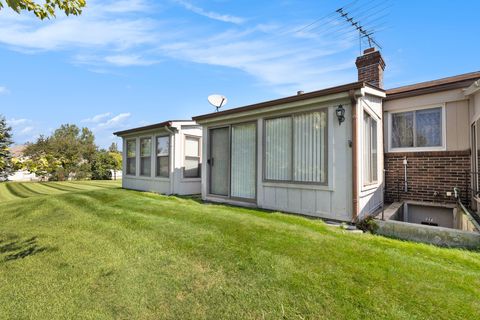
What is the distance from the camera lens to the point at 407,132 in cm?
710

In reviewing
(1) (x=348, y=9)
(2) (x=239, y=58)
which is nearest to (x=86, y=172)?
(2) (x=239, y=58)

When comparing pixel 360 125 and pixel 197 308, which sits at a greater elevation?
pixel 360 125

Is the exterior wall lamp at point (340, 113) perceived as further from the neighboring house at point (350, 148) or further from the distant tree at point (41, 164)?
the distant tree at point (41, 164)

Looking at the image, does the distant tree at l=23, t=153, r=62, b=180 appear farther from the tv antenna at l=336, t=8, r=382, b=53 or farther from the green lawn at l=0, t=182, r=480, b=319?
the tv antenna at l=336, t=8, r=382, b=53

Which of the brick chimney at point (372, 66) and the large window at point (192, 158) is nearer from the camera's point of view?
the brick chimney at point (372, 66)

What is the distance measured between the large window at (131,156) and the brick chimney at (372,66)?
10237 millimetres

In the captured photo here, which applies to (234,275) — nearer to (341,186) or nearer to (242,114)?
(341,186)

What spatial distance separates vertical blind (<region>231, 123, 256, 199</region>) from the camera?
7.28 m

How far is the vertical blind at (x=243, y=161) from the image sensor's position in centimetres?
728

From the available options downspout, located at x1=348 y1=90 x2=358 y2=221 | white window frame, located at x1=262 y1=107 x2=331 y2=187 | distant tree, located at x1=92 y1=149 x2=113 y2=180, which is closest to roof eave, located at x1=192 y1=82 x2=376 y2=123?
downspout, located at x1=348 y1=90 x2=358 y2=221

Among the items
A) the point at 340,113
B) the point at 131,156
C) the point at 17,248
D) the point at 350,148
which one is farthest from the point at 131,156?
the point at 350,148

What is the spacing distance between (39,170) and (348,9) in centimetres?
1155

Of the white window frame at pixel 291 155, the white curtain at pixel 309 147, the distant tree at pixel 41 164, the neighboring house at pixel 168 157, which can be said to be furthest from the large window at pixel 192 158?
the distant tree at pixel 41 164

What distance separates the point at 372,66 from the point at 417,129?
2874 mm
